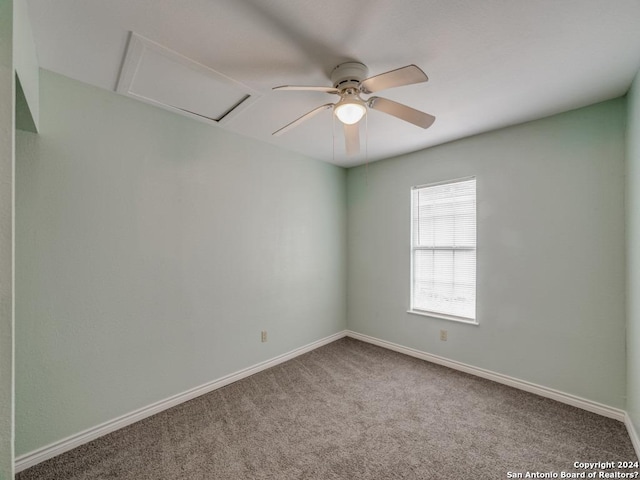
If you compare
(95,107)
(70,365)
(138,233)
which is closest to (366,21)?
(95,107)

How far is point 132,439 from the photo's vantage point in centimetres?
202

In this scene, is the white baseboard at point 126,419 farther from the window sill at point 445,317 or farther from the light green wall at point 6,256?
the window sill at point 445,317

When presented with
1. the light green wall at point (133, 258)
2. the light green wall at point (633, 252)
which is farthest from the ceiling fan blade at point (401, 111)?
the light green wall at point (133, 258)

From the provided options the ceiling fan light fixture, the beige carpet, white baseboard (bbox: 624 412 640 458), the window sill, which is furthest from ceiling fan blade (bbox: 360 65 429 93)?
white baseboard (bbox: 624 412 640 458)

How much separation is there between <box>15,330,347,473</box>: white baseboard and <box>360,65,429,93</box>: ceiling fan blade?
9.17 feet

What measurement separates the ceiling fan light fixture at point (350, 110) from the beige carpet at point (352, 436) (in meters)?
2.18

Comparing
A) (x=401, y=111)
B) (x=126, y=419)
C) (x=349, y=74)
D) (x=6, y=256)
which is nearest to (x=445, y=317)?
(x=401, y=111)

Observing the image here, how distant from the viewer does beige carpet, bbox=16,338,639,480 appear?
5.77 feet

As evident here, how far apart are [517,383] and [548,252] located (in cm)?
127

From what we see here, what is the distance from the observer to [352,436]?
2.05 meters

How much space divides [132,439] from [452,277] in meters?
3.22

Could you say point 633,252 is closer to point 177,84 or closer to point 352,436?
point 352,436

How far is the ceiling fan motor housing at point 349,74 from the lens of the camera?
1.76 meters

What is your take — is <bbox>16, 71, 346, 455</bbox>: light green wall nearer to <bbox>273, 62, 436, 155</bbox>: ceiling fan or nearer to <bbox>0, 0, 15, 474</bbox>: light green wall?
<bbox>0, 0, 15, 474</bbox>: light green wall
